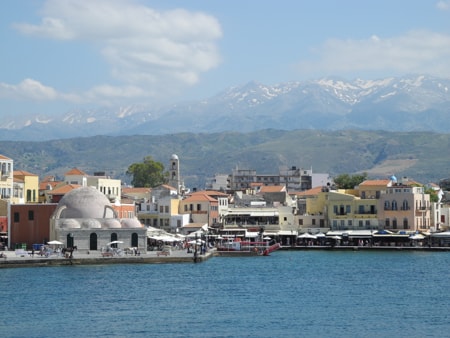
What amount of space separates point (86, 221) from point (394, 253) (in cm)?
3106

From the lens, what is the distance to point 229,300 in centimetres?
6122

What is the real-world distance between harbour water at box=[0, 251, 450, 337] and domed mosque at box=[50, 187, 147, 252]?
24.5ft

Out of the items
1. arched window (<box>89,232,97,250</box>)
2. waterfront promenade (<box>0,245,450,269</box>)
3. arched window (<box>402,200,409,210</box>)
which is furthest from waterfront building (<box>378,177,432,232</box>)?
arched window (<box>89,232,97,250</box>)

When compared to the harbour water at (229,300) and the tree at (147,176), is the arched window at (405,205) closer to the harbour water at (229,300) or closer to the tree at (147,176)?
the harbour water at (229,300)

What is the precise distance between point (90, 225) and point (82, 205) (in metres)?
2.21

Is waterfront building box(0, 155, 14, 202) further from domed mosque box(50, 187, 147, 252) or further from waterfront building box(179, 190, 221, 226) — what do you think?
waterfront building box(179, 190, 221, 226)

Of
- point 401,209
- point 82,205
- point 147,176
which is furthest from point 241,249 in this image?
point 147,176

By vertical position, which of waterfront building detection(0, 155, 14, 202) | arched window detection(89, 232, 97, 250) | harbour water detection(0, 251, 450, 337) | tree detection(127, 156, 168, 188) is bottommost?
harbour water detection(0, 251, 450, 337)

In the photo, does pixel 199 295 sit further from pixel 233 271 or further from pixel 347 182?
pixel 347 182

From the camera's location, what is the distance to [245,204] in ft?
424

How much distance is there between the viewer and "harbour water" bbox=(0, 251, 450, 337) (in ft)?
164

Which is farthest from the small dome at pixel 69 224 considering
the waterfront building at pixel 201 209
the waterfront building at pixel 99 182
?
the waterfront building at pixel 201 209

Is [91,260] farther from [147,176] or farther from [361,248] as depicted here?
[147,176]

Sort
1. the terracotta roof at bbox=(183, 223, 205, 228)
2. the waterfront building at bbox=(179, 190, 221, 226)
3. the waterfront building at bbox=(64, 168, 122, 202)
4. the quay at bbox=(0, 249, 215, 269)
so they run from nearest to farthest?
the quay at bbox=(0, 249, 215, 269)
the terracotta roof at bbox=(183, 223, 205, 228)
the waterfront building at bbox=(179, 190, 221, 226)
the waterfront building at bbox=(64, 168, 122, 202)
